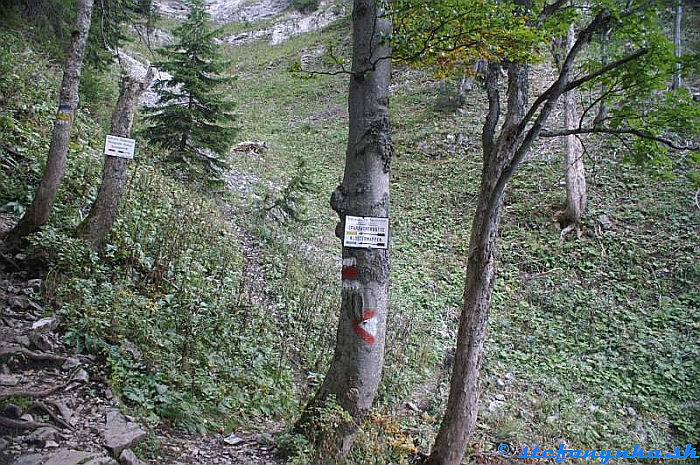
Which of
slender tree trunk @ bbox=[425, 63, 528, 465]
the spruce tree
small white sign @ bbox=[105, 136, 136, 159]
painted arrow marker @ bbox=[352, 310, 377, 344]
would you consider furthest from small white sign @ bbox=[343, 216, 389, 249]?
the spruce tree

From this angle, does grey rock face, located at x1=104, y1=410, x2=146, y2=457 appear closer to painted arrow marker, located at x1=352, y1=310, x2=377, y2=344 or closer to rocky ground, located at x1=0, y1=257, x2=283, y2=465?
rocky ground, located at x1=0, y1=257, x2=283, y2=465

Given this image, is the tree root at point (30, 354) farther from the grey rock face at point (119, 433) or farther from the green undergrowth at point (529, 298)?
the green undergrowth at point (529, 298)

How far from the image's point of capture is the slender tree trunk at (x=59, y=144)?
17.0 feet

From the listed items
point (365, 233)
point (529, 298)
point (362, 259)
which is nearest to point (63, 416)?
point (362, 259)

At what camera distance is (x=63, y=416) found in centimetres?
332

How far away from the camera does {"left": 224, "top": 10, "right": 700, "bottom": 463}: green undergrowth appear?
6.26m

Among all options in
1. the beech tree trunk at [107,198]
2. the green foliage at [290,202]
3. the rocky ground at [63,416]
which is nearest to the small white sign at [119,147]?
the beech tree trunk at [107,198]

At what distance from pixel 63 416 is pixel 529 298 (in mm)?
8284

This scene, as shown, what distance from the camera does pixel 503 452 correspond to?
5336mm

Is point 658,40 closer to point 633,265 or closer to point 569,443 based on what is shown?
point 569,443

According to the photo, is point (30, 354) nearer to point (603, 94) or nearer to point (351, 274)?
point (351, 274)

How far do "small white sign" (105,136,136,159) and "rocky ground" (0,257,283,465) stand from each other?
1756 mm

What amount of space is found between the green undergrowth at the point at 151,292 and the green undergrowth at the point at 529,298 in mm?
913

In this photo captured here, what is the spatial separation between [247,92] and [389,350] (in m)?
21.0
